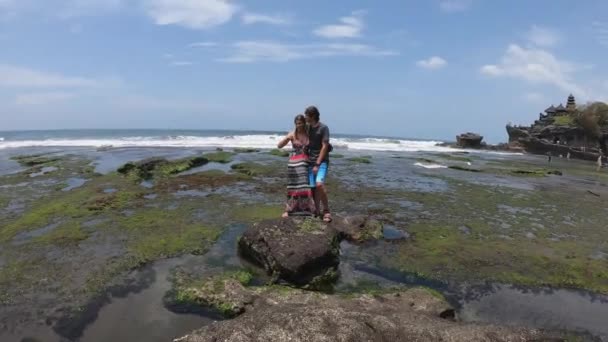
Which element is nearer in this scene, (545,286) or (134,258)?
(545,286)

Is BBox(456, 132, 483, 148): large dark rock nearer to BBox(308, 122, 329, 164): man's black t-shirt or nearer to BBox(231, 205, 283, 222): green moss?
BBox(231, 205, 283, 222): green moss

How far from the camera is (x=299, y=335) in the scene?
4.49 metres

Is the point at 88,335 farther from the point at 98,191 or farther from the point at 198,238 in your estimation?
the point at 98,191

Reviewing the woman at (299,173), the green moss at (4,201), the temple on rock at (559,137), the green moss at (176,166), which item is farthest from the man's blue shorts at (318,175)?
the temple on rock at (559,137)

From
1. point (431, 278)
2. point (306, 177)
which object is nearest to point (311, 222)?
point (306, 177)

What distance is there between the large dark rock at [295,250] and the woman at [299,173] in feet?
3.95

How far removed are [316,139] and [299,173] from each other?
2.95 ft

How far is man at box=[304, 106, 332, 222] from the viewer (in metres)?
9.33

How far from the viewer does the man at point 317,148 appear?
9328 mm

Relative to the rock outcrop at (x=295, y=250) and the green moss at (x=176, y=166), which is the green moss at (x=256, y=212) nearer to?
the rock outcrop at (x=295, y=250)

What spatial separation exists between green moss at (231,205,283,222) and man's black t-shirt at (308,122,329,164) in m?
2.82

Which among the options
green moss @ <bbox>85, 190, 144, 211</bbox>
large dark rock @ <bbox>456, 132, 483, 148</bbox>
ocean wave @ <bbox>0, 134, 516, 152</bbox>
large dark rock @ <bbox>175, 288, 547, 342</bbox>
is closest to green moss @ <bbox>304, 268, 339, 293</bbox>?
large dark rock @ <bbox>175, 288, 547, 342</bbox>

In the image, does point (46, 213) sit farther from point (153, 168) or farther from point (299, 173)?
point (153, 168)

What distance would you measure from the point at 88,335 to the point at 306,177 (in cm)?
545
